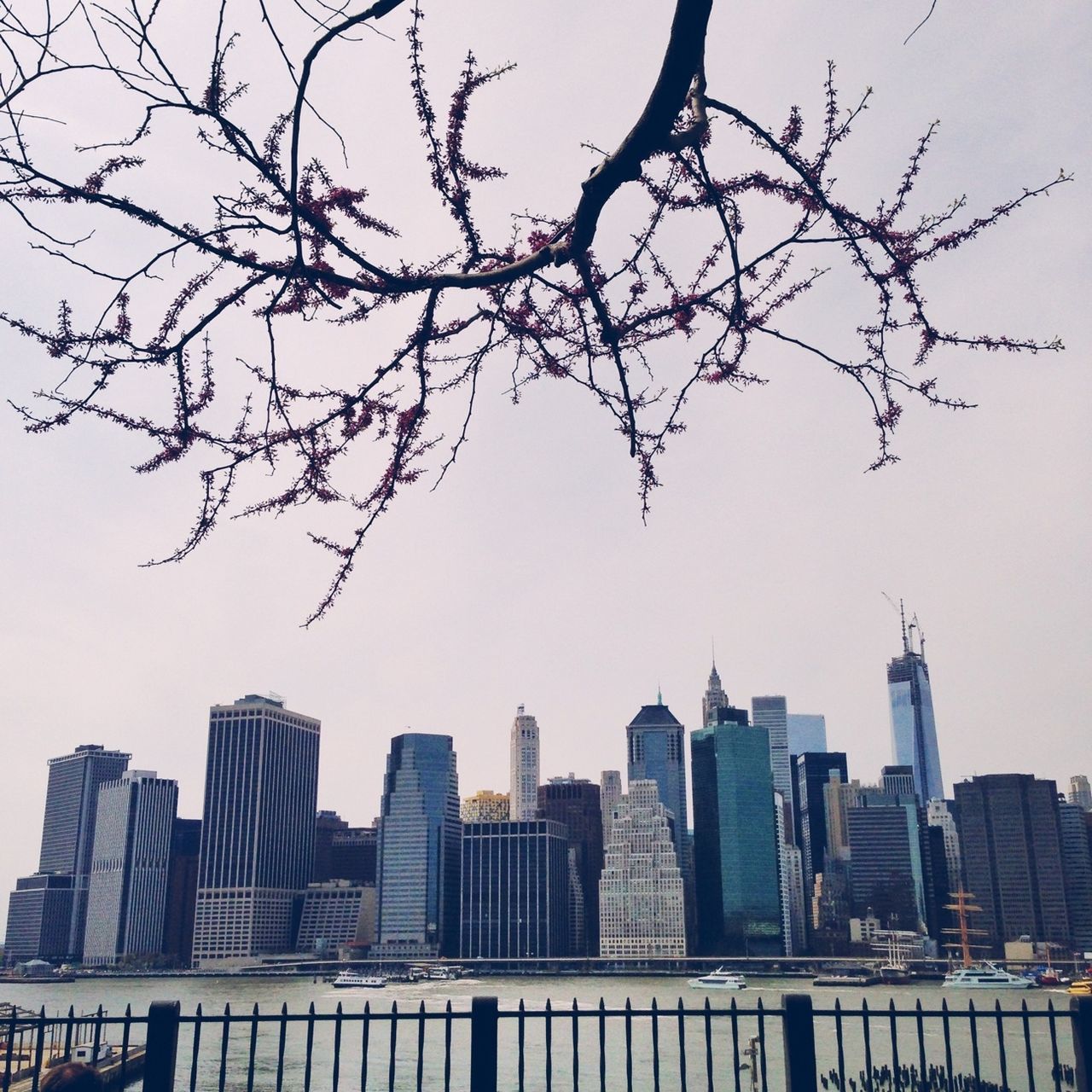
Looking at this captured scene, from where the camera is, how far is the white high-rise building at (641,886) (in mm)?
154000

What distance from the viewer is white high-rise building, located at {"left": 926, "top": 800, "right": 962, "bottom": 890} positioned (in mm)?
177925

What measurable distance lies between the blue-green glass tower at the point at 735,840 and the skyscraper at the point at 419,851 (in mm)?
41197

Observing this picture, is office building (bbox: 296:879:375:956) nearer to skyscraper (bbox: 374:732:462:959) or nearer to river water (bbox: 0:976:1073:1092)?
skyscraper (bbox: 374:732:462:959)

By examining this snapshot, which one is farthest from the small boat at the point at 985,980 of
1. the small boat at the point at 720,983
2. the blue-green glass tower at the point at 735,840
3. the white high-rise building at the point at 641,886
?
the white high-rise building at the point at 641,886

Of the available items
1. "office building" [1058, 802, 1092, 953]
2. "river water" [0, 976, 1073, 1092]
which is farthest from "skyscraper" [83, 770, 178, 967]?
"office building" [1058, 802, 1092, 953]

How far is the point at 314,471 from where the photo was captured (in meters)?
4.35

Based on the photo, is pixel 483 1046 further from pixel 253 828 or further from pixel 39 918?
pixel 39 918

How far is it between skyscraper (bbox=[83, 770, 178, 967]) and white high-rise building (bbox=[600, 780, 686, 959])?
252 feet

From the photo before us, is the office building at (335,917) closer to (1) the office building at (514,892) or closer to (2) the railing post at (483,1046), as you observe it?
(1) the office building at (514,892)

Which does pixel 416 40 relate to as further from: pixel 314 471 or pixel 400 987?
pixel 400 987

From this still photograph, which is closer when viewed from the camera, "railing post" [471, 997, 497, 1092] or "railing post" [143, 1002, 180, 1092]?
"railing post" [143, 1002, 180, 1092]

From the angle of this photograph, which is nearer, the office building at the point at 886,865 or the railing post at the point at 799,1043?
the railing post at the point at 799,1043

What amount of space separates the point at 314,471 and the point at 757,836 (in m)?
170

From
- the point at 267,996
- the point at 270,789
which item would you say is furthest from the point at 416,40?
the point at 270,789
